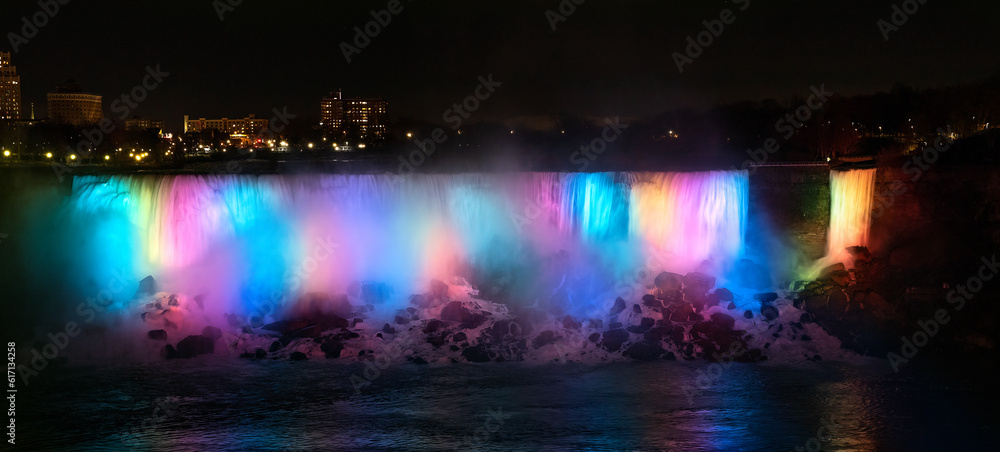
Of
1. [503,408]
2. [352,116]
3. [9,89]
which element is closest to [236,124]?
[9,89]

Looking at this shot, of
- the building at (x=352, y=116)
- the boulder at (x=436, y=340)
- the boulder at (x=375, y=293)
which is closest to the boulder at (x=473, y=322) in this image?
the boulder at (x=436, y=340)

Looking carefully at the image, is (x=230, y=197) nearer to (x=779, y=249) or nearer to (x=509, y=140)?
(x=779, y=249)

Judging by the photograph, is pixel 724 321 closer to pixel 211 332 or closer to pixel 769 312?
pixel 769 312

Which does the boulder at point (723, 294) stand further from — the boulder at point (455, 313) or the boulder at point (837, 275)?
the boulder at point (455, 313)

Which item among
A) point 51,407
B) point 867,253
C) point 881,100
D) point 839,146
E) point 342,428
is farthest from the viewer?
point 881,100

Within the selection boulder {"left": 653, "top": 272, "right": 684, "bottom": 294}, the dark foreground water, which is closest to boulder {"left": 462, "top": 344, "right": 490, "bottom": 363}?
the dark foreground water

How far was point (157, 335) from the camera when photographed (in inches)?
755

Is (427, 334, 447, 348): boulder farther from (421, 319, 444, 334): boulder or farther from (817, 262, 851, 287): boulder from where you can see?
(817, 262, 851, 287): boulder

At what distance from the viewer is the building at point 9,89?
8331cm

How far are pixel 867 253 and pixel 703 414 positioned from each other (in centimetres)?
928

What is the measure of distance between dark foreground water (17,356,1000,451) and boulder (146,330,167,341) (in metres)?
1.38

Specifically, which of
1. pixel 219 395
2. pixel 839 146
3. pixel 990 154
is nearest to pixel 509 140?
pixel 839 146

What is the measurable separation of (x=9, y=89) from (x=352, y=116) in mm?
39622

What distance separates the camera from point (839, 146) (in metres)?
40.7
